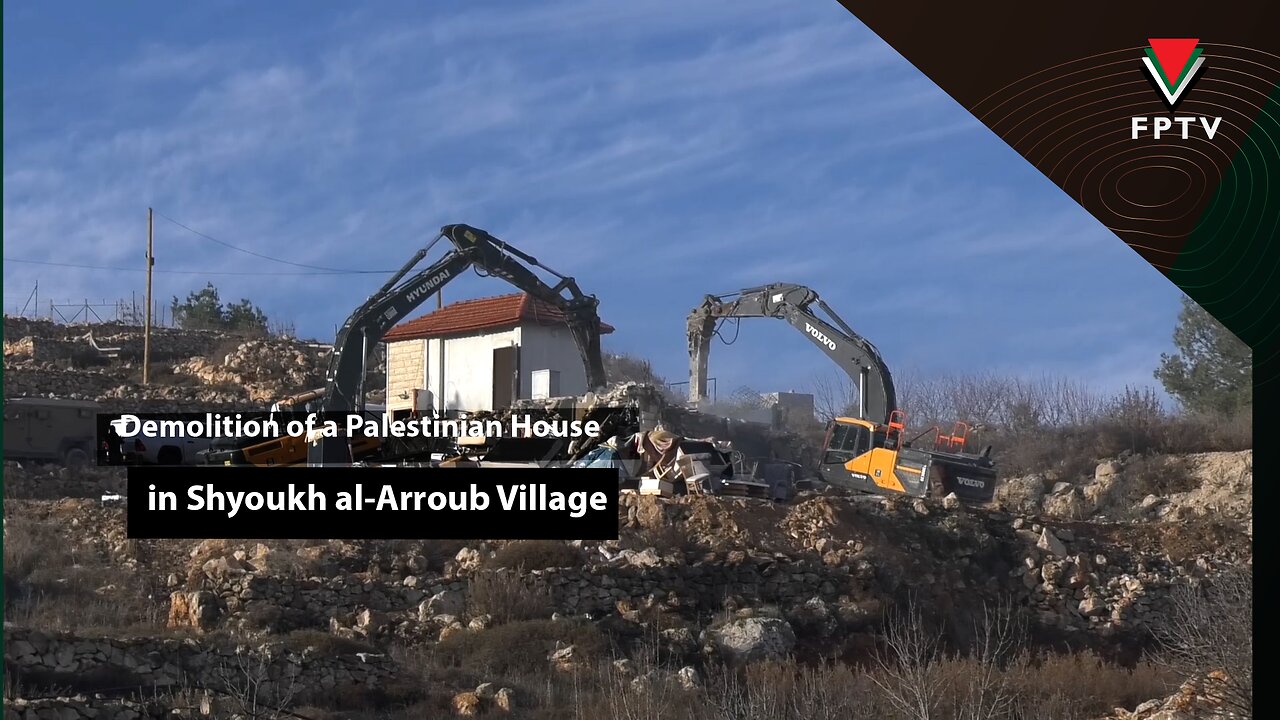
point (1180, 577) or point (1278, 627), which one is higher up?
point (1278, 627)

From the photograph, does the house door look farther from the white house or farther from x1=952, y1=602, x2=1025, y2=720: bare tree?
x1=952, y1=602, x2=1025, y2=720: bare tree

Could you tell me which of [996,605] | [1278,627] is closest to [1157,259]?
[1278,627]

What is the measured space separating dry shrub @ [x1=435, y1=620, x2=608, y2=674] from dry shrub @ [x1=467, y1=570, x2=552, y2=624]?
0.54 metres

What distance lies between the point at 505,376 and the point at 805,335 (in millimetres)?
9347

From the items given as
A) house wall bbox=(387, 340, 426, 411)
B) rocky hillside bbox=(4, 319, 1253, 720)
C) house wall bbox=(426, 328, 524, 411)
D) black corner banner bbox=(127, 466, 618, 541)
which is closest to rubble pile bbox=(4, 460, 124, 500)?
rocky hillside bbox=(4, 319, 1253, 720)

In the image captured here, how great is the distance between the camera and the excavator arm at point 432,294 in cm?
2750

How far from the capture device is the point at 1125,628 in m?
20.6

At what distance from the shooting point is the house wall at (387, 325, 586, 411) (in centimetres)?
3428

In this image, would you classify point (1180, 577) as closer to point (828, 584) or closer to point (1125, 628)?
point (1125, 628)

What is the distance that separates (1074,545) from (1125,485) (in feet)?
28.2

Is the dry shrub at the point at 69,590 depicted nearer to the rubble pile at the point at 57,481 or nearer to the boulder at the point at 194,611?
the boulder at the point at 194,611

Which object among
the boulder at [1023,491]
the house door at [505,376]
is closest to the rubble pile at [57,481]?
the house door at [505,376]

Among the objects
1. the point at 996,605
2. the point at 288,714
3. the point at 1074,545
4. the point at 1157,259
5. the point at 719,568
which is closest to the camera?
the point at 1157,259

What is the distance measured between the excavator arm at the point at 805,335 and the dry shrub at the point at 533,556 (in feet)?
35.0
